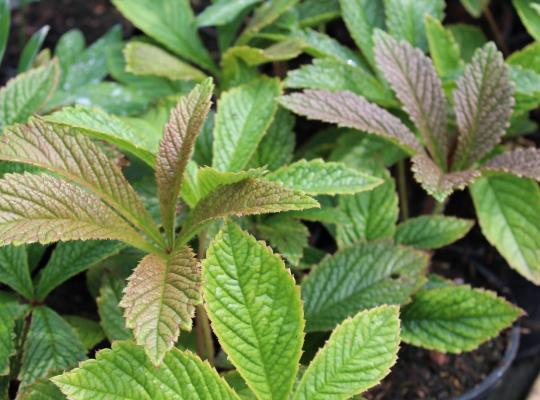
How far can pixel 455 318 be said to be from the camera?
1.10 metres

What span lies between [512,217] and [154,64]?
68 cm

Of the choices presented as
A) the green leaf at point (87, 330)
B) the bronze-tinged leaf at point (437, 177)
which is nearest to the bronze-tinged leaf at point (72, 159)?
the green leaf at point (87, 330)

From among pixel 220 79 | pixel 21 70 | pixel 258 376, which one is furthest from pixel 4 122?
pixel 258 376

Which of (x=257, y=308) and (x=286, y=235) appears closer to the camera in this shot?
(x=257, y=308)

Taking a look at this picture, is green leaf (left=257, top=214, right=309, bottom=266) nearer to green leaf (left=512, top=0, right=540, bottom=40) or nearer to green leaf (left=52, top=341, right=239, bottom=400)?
green leaf (left=52, top=341, right=239, bottom=400)

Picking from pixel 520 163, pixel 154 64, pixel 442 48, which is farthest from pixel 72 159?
pixel 442 48

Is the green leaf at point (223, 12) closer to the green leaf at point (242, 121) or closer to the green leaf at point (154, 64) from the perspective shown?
the green leaf at point (154, 64)

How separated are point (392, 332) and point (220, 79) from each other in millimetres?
729

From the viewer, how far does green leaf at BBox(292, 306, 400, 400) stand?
83 cm

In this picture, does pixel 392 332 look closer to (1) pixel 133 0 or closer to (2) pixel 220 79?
(2) pixel 220 79

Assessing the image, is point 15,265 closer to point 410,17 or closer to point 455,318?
point 455,318

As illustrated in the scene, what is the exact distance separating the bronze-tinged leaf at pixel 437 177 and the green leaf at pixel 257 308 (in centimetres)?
29

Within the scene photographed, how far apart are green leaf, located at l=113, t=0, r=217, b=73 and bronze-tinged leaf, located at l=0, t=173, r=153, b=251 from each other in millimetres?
633

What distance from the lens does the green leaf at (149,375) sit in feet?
2.58
